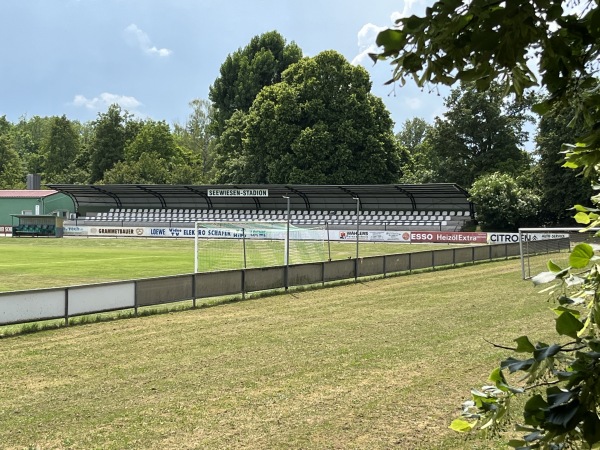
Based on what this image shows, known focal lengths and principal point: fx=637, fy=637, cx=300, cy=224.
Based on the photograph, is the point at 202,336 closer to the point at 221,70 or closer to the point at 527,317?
the point at 527,317

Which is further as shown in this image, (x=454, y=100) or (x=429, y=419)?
(x=454, y=100)

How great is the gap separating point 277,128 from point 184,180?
26000mm

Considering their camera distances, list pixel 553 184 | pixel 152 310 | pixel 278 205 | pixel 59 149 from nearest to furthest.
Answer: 1. pixel 152 310
2. pixel 553 184
3. pixel 278 205
4. pixel 59 149

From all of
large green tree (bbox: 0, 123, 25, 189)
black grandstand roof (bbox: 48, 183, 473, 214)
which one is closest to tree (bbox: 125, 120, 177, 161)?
large green tree (bbox: 0, 123, 25, 189)

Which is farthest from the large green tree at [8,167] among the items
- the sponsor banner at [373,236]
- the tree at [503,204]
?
the tree at [503,204]

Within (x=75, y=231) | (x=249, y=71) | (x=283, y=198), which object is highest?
(x=249, y=71)

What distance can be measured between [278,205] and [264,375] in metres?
58.6

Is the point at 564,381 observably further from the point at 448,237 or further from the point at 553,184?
the point at 553,184

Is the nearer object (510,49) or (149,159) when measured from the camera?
(510,49)

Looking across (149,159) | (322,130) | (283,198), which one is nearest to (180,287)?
(283,198)

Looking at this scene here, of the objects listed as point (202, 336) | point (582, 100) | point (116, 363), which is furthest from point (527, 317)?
point (582, 100)

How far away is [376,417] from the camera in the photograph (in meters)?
8.26

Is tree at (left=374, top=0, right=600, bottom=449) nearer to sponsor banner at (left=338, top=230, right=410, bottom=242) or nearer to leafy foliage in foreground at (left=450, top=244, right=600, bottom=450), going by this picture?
leafy foliage in foreground at (left=450, top=244, right=600, bottom=450)

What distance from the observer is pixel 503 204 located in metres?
57.9
